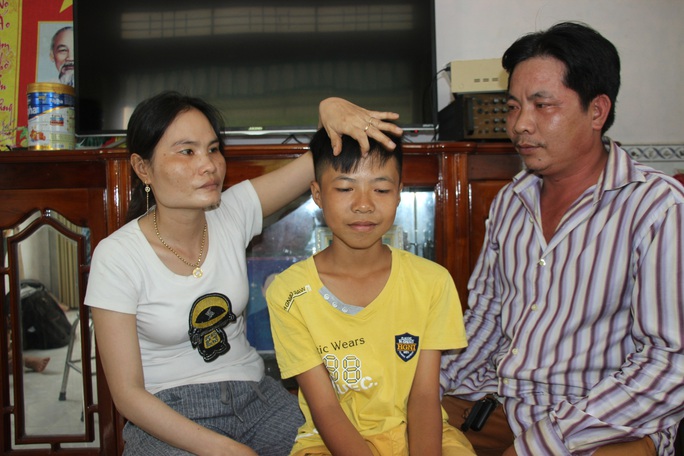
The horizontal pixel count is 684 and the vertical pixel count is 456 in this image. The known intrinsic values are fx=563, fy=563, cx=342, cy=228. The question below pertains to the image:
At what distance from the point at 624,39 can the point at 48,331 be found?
8.18 feet

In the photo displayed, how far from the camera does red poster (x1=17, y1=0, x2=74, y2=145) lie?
2.29 m

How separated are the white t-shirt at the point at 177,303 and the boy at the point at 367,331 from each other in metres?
0.19

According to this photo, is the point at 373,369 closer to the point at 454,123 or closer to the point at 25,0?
the point at 454,123

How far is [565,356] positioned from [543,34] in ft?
2.54

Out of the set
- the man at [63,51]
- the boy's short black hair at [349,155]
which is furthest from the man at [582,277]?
the man at [63,51]

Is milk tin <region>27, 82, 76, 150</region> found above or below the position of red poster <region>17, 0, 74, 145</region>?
below

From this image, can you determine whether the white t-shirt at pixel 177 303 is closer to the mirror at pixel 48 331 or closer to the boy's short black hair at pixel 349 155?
the boy's short black hair at pixel 349 155

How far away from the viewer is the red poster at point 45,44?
2295mm

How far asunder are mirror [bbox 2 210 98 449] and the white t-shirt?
0.56m

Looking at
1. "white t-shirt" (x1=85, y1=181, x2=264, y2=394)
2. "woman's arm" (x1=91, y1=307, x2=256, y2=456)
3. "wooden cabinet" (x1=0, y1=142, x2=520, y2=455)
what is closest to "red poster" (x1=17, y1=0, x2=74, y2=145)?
"wooden cabinet" (x1=0, y1=142, x2=520, y2=455)

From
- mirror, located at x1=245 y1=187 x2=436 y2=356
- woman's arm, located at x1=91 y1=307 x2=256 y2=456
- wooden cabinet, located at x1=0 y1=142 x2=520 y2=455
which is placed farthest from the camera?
mirror, located at x1=245 y1=187 x2=436 y2=356

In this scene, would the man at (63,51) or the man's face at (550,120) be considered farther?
the man at (63,51)

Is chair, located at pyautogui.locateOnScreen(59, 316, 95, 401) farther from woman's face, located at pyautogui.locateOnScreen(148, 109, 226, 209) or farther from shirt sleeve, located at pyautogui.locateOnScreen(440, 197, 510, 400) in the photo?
shirt sleeve, located at pyautogui.locateOnScreen(440, 197, 510, 400)

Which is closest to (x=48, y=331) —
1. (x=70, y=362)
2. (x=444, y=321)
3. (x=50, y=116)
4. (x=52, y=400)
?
(x=70, y=362)
